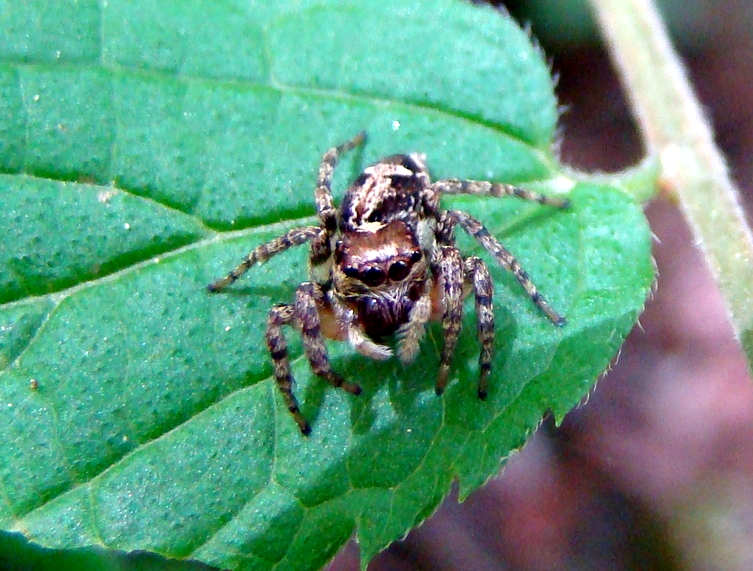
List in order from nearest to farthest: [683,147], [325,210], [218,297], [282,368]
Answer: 1. [282,368]
2. [218,297]
3. [325,210]
4. [683,147]

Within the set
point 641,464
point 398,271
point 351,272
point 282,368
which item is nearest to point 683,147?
point 398,271

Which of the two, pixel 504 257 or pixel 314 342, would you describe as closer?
pixel 314 342

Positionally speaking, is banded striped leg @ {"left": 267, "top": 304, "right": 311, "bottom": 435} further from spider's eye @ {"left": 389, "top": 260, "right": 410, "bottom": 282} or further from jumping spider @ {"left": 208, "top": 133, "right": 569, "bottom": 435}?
spider's eye @ {"left": 389, "top": 260, "right": 410, "bottom": 282}

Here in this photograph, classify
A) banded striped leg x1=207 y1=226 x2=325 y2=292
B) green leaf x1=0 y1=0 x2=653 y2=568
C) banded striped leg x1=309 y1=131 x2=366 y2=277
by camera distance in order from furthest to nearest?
banded striped leg x1=309 y1=131 x2=366 y2=277, banded striped leg x1=207 y1=226 x2=325 y2=292, green leaf x1=0 y1=0 x2=653 y2=568

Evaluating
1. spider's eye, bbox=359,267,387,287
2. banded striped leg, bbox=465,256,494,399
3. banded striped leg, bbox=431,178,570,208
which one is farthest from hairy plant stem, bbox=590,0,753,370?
spider's eye, bbox=359,267,387,287

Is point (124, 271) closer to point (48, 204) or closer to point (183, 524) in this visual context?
point (48, 204)

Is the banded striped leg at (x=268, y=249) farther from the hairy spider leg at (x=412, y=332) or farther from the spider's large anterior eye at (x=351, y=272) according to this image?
the hairy spider leg at (x=412, y=332)

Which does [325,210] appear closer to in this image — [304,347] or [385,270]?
[385,270]

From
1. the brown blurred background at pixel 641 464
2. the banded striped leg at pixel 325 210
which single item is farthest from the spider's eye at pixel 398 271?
the brown blurred background at pixel 641 464
